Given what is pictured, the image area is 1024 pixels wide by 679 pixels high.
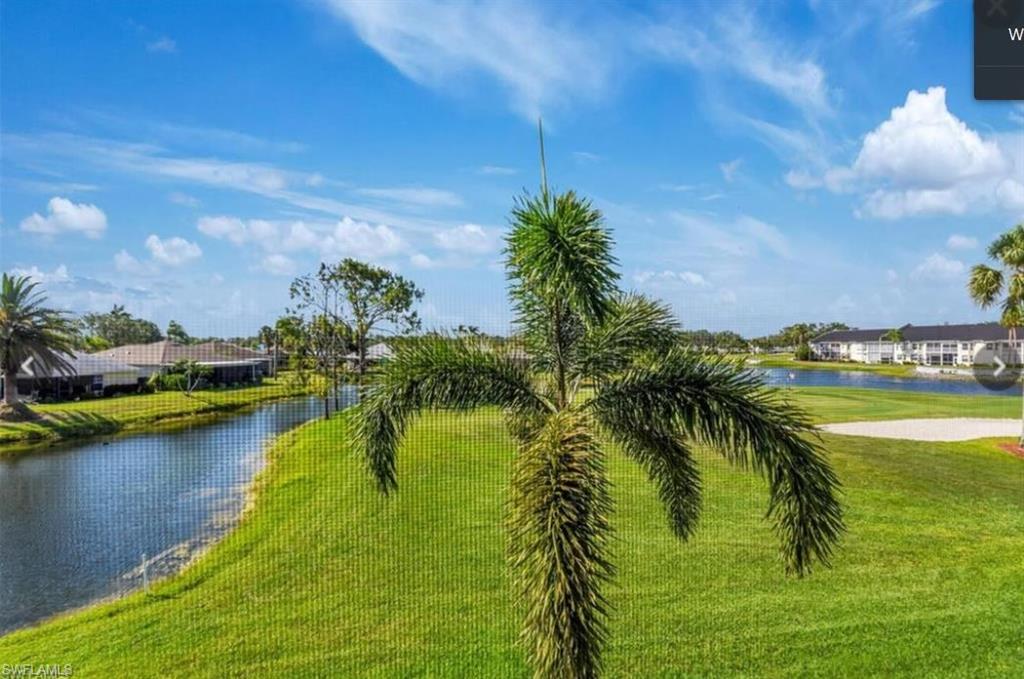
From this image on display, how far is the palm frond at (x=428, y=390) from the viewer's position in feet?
7.22

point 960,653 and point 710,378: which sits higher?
point 710,378

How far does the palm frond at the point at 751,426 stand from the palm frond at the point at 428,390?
36 cm

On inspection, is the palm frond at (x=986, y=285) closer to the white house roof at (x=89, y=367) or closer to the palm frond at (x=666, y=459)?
the palm frond at (x=666, y=459)

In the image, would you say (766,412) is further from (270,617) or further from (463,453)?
(463,453)

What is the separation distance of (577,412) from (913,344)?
124 ft

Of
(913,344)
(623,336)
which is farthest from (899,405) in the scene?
(913,344)

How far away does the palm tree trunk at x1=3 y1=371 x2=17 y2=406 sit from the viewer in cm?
1073

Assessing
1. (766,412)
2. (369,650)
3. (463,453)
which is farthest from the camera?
(463,453)

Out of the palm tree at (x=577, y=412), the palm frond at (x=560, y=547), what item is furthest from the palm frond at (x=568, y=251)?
the palm frond at (x=560, y=547)

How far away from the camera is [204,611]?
3.90m

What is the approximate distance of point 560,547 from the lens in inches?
68.9

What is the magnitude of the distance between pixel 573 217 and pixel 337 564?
3722 millimetres

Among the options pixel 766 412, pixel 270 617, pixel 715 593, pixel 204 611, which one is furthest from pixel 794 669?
pixel 204 611

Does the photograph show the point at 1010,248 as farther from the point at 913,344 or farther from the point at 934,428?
the point at 913,344
